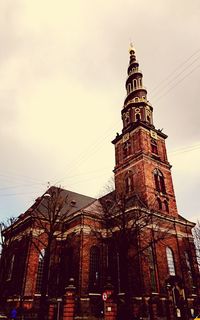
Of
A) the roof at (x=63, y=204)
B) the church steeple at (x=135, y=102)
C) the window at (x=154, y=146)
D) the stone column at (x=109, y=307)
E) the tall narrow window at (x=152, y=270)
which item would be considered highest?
the church steeple at (x=135, y=102)

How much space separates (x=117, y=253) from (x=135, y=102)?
2118 cm

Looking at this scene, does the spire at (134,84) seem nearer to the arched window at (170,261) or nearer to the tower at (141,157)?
the tower at (141,157)

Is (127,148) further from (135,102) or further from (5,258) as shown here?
(5,258)

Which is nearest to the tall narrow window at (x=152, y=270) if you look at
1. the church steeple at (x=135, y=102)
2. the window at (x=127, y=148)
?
the window at (x=127, y=148)

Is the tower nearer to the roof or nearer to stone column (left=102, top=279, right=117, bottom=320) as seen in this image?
the roof

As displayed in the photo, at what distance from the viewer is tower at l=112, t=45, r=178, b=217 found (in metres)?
29.2

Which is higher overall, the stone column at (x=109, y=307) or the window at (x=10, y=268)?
the window at (x=10, y=268)

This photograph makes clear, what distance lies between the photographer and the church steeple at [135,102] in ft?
116

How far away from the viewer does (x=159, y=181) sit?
3102 cm

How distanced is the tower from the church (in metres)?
0.14

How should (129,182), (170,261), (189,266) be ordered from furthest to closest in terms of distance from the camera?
1. (129,182)
2. (189,266)
3. (170,261)

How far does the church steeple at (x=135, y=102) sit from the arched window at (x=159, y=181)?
7.42m

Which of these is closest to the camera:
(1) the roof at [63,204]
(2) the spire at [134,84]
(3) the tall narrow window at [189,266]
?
(3) the tall narrow window at [189,266]

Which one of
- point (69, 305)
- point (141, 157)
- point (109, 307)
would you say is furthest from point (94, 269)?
point (141, 157)
